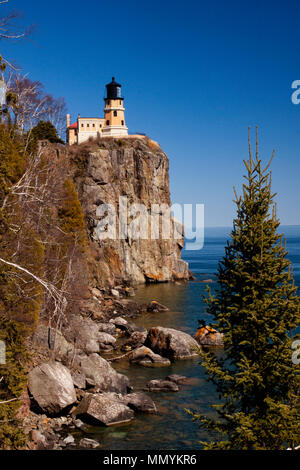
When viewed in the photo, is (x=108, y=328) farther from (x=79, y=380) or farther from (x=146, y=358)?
(x=79, y=380)

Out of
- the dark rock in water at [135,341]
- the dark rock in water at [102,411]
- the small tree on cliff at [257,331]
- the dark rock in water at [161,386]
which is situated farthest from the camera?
the dark rock in water at [135,341]

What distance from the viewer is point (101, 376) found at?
1128 inches

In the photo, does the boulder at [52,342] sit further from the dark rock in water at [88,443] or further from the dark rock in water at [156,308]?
the dark rock in water at [156,308]

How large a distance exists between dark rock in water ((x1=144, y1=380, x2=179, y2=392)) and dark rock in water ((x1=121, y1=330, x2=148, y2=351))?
8.93 meters

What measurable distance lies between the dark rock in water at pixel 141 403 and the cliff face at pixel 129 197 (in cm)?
4163

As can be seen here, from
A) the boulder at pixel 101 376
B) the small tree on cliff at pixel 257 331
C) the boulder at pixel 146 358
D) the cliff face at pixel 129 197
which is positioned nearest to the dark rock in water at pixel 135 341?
the boulder at pixel 146 358

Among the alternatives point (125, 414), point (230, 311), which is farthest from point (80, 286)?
point (230, 311)

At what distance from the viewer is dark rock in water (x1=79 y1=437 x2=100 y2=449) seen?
2073 cm

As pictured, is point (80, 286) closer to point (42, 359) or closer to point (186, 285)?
point (42, 359)

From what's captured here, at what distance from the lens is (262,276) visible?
14211mm

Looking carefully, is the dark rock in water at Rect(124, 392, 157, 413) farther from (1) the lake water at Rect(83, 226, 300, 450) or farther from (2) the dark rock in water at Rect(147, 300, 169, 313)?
(2) the dark rock in water at Rect(147, 300, 169, 313)

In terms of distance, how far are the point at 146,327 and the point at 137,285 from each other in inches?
1327

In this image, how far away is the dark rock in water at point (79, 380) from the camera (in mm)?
26452
